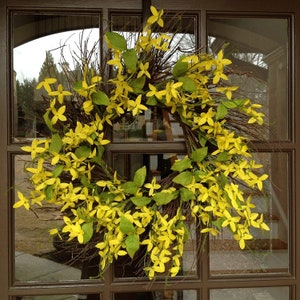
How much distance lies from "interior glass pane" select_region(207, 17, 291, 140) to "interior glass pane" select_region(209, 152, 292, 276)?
0.12m

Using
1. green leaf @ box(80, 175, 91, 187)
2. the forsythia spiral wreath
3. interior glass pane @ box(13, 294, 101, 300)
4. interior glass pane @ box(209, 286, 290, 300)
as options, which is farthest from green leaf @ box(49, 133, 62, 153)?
interior glass pane @ box(209, 286, 290, 300)

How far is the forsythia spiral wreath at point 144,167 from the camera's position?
1.44 metres

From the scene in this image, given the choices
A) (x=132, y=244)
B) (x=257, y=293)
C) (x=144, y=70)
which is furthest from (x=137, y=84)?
(x=257, y=293)

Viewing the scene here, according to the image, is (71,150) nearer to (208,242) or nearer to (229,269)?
(208,242)

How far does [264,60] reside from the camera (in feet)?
5.93

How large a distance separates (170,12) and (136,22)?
0.12 meters

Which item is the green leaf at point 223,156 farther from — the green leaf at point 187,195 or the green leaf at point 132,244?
the green leaf at point 132,244

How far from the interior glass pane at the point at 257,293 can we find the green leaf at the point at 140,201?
512mm

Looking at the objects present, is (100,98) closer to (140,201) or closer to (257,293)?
(140,201)

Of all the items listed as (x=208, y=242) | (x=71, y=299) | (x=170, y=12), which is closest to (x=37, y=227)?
(x=71, y=299)

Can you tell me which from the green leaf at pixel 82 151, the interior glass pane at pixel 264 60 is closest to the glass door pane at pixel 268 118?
the interior glass pane at pixel 264 60

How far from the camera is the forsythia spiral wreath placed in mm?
1440

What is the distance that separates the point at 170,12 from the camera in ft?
5.70

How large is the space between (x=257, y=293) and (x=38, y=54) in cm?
110
